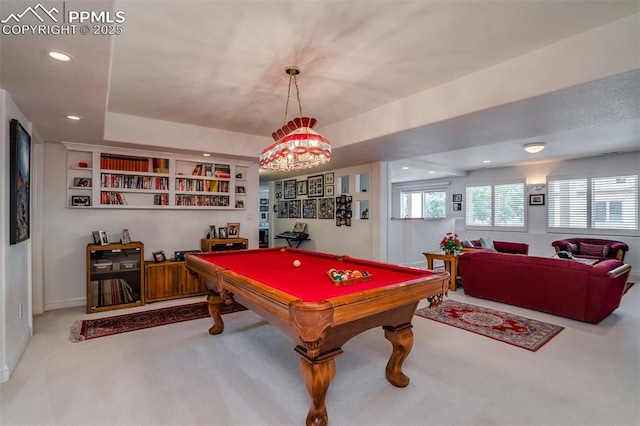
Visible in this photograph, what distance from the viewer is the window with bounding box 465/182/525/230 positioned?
316 inches

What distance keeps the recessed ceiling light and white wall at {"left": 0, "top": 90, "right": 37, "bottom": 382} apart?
980mm

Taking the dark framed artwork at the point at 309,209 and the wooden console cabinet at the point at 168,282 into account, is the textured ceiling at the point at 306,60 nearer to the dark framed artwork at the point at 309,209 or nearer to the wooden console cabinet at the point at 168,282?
the wooden console cabinet at the point at 168,282

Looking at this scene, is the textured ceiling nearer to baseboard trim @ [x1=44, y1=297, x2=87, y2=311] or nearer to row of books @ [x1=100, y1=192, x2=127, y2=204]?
row of books @ [x1=100, y1=192, x2=127, y2=204]

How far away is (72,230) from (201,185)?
1885 millimetres

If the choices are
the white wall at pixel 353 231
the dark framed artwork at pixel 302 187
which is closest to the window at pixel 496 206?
the white wall at pixel 353 231

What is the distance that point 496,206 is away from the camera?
8.42 m

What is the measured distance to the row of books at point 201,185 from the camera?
5.06 meters

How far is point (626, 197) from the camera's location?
21.0 feet

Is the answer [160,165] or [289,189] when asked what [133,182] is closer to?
[160,165]

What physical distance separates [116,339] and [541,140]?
6.82 m

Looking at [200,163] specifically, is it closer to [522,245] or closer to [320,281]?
[320,281]

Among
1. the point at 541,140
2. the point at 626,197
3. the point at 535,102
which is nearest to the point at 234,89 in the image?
the point at 535,102

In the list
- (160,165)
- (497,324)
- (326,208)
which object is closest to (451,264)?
(497,324)

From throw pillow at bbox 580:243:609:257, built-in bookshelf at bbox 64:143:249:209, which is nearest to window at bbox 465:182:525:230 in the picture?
throw pillow at bbox 580:243:609:257
